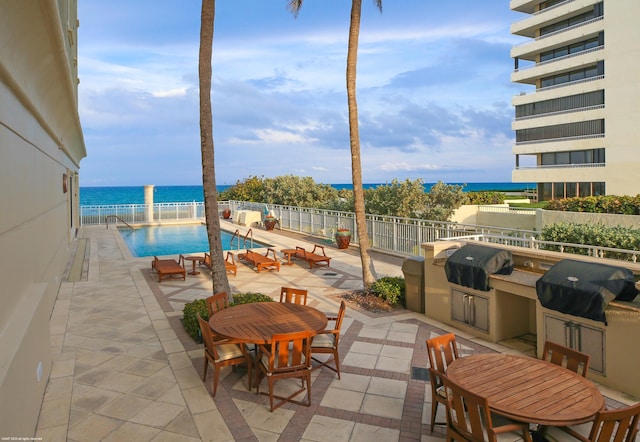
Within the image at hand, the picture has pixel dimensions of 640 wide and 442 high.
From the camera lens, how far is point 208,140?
7.52 metres

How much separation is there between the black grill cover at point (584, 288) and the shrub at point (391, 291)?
11.3ft

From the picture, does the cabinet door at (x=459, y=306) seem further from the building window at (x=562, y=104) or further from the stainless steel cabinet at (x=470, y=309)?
the building window at (x=562, y=104)

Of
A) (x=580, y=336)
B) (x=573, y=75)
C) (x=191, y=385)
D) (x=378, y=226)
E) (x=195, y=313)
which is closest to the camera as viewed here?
(x=191, y=385)

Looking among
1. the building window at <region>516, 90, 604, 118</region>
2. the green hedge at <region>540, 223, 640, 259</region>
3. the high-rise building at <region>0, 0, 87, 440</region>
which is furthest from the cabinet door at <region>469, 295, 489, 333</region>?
the building window at <region>516, 90, 604, 118</region>

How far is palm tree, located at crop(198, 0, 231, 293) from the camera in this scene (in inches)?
294

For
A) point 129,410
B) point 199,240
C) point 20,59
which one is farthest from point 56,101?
point 199,240

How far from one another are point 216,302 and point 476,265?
4275 mm

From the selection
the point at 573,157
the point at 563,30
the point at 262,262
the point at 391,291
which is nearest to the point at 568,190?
the point at 573,157

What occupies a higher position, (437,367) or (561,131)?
(561,131)

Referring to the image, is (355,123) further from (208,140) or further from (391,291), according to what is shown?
(391,291)

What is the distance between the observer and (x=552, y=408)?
349 cm

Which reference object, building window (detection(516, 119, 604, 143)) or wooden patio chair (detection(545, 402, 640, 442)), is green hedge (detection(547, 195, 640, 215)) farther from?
wooden patio chair (detection(545, 402, 640, 442))

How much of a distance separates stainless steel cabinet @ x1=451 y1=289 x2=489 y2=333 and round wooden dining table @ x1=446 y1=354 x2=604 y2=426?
2664mm

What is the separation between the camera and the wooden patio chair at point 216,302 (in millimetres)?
6363
